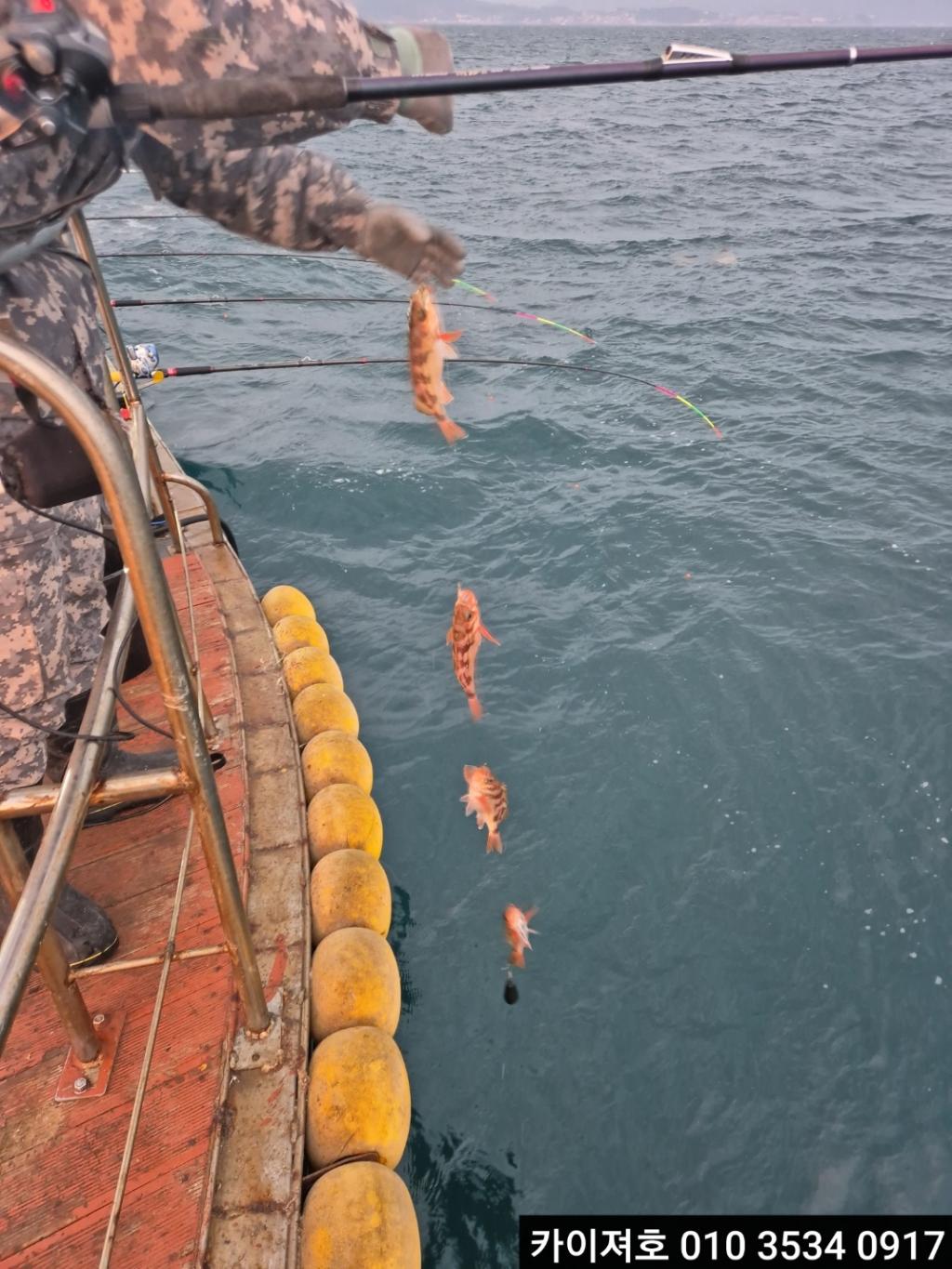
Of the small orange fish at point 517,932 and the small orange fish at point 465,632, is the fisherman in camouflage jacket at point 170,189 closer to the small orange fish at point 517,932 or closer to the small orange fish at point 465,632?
the small orange fish at point 465,632

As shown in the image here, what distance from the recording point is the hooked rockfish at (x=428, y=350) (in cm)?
412

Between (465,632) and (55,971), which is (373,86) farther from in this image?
(465,632)

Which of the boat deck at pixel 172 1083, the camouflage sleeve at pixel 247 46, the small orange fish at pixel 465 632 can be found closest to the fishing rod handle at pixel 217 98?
the camouflage sleeve at pixel 247 46

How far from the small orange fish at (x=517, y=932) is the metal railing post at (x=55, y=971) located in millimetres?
2587

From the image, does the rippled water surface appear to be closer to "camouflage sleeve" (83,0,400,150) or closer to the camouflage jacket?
the camouflage jacket

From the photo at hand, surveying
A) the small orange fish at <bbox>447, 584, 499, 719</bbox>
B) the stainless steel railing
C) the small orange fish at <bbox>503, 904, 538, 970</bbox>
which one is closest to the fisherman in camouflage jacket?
the stainless steel railing

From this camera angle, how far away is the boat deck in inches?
126

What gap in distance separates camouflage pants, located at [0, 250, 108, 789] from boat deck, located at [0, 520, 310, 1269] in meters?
0.92

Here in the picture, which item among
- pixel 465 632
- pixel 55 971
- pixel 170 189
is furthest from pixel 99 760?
pixel 465 632

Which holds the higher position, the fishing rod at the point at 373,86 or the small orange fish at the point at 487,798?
the fishing rod at the point at 373,86

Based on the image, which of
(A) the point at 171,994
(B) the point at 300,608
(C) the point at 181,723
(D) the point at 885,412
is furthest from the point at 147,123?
(D) the point at 885,412

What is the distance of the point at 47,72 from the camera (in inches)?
74.2

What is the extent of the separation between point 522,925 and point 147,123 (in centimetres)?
480

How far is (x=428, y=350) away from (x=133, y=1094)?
356cm
